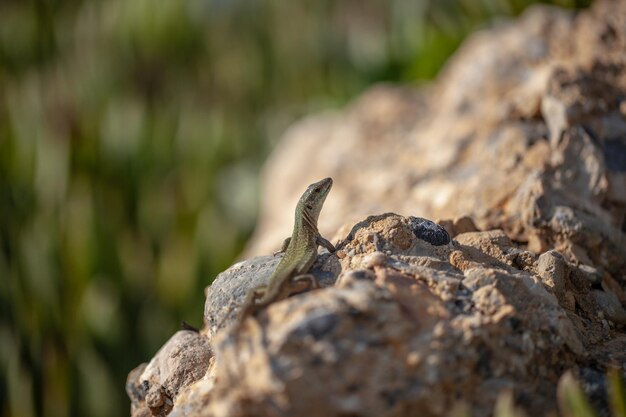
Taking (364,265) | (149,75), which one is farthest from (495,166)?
(149,75)

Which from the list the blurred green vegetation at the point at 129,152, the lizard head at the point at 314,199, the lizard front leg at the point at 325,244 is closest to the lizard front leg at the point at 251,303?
the lizard front leg at the point at 325,244

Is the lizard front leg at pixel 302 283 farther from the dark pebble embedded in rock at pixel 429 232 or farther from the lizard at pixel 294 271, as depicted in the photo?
the dark pebble embedded in rock at pixel 429 232

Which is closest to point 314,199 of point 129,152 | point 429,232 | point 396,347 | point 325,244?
point 325,244

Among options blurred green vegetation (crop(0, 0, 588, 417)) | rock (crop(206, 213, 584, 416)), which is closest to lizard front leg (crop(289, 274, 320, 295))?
rock (crop(206, 213, 584, 416))

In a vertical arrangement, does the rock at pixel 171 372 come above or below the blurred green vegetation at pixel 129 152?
below

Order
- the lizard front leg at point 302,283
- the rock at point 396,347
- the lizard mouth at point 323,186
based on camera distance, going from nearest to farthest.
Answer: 1. the rock at point 396,347
2. the lizard front leg at point 302,283
3. the lizard mouth at point 323,186

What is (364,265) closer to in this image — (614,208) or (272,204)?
(614,208)
